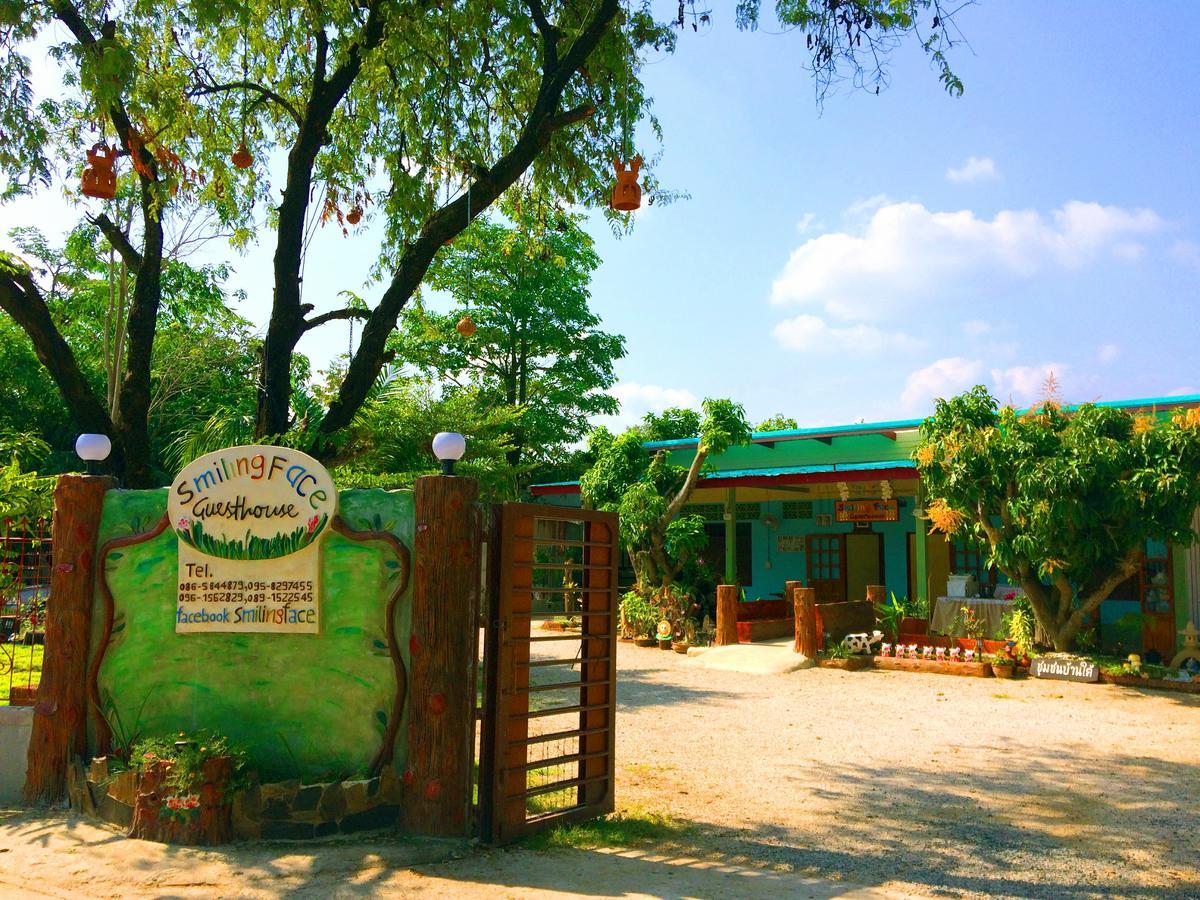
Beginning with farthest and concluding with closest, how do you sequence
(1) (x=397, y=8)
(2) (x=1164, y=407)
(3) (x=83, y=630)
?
(2) (x=1164, y=407), (1) (x=397, y=8), (3) (x=83, y=630)

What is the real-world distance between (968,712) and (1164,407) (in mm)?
7119

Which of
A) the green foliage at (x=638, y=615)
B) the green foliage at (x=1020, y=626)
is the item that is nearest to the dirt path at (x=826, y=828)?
the green foliage at (x=1020, y=626)

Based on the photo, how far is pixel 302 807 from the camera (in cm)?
560

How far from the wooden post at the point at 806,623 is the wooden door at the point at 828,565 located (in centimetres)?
558

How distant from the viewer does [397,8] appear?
30.5 ft

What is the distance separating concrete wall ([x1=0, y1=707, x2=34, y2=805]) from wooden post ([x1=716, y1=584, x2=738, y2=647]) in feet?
35.0

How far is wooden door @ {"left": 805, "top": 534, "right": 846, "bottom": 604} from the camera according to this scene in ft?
64.5

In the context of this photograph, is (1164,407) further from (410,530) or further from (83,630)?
(83,630)

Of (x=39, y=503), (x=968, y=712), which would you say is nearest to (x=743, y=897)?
(x=39, y=503)

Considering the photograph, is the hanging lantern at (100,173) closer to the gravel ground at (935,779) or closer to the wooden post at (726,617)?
the gravel ground at (935,779)

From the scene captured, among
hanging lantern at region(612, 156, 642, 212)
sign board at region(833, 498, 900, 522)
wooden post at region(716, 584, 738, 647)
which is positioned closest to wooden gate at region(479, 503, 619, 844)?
hanging lantern at region(612, 156, 642, 212)

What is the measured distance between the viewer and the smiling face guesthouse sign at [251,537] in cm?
608

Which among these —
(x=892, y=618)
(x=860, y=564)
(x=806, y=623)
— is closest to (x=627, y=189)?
(x=806, y=623)

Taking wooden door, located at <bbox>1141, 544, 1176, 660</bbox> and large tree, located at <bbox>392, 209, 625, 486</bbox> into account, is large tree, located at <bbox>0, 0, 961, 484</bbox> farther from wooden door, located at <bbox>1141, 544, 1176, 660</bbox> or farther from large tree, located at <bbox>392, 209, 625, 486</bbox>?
large tree, located at <bbox>392, 209, 625, 486</bbox>
